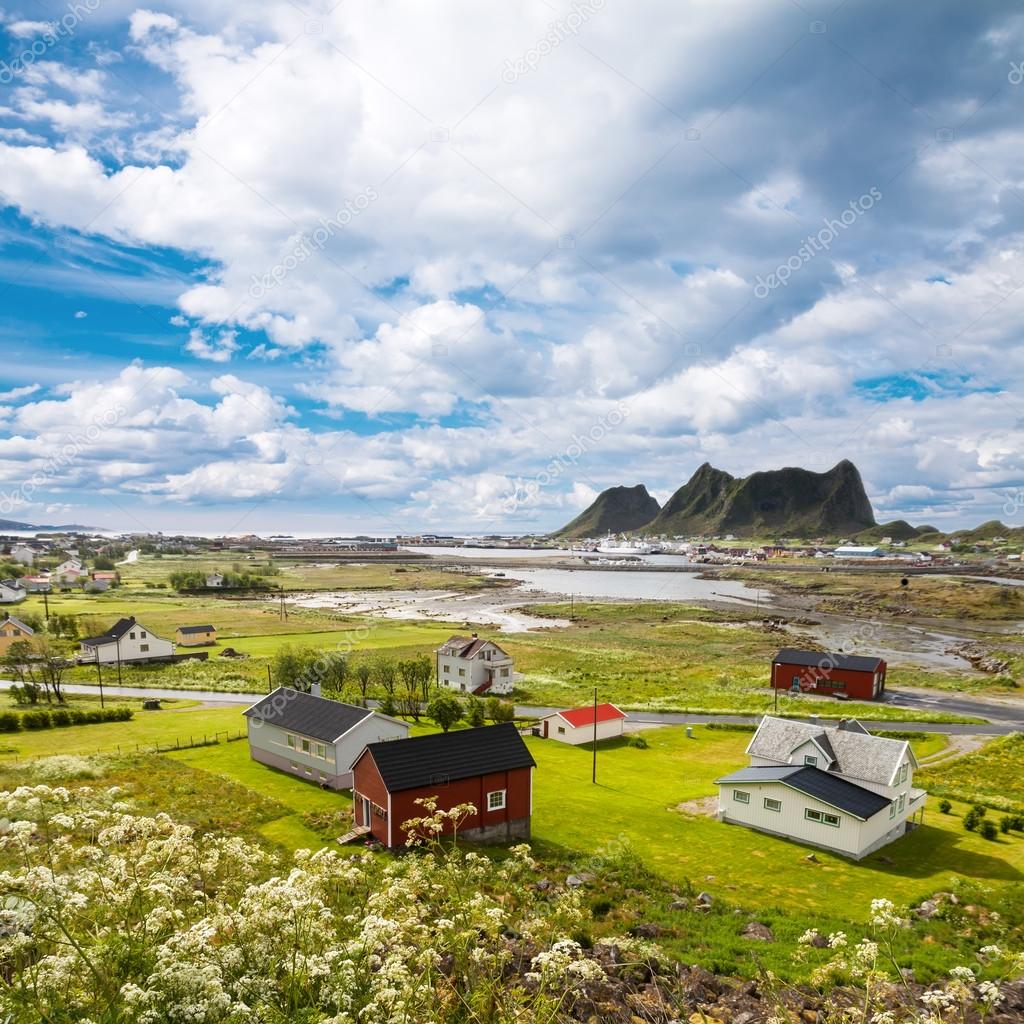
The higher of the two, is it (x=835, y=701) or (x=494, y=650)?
(x=494, y=650)

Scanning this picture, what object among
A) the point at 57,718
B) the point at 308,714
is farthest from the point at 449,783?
the point at 57,718

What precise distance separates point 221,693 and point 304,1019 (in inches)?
2427

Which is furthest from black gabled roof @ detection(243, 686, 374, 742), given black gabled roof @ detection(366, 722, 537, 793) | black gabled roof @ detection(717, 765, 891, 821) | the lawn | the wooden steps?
black gabled roof @ detection(717, 765, 891, 821)

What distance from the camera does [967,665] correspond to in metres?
87.5

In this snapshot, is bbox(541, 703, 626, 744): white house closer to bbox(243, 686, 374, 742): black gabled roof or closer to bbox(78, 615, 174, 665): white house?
bbox(243, 686, 374, 742): black gabled roof

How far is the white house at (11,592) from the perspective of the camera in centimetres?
11781

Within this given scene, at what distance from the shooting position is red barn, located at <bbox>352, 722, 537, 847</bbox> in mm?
28217

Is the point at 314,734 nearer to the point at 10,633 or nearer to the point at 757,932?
the point at 757,932

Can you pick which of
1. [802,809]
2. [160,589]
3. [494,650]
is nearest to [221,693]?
[494,650]

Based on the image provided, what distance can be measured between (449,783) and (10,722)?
3889 cm

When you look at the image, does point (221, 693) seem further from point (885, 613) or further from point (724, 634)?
point (885, 613)

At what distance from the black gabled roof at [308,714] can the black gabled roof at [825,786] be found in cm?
1992

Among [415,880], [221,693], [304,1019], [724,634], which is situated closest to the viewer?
[304,1019]

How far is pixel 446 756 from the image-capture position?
30172 millimetres
